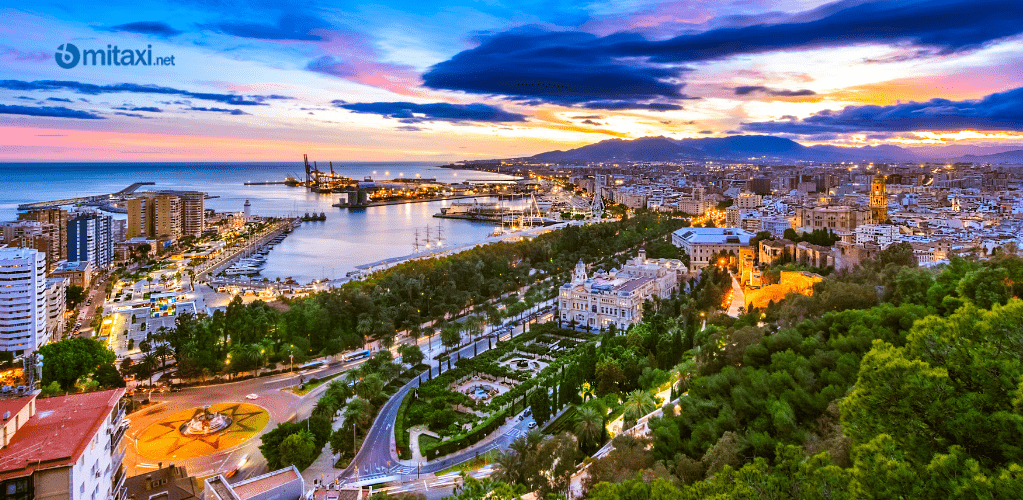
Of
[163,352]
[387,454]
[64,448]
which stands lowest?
[387,454]

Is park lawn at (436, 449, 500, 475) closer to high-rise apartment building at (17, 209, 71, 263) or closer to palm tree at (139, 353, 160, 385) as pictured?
palm tree at (139, 353, 160, 385)

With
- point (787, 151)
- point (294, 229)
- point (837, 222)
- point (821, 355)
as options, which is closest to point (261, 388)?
point (821, 355)

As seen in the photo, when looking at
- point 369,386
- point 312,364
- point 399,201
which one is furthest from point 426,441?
point 399,201

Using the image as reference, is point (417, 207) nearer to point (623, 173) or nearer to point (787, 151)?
point (623, 173)

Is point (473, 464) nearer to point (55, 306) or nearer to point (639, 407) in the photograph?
point (639, 407)

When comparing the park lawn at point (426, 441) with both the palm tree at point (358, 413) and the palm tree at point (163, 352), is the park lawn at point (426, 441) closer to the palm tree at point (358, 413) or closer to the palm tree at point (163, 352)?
the palm tree at point (358, 413)

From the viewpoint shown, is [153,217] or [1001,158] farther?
[1001,158]

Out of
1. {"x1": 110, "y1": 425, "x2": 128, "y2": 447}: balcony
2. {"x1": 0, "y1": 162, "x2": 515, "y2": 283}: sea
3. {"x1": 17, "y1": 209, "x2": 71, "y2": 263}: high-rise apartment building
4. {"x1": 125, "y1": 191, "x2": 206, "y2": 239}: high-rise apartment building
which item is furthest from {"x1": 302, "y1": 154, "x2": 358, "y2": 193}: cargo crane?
{"x1": 110, "y1": 425, "x2": 128, "y2": 447}: balcony
